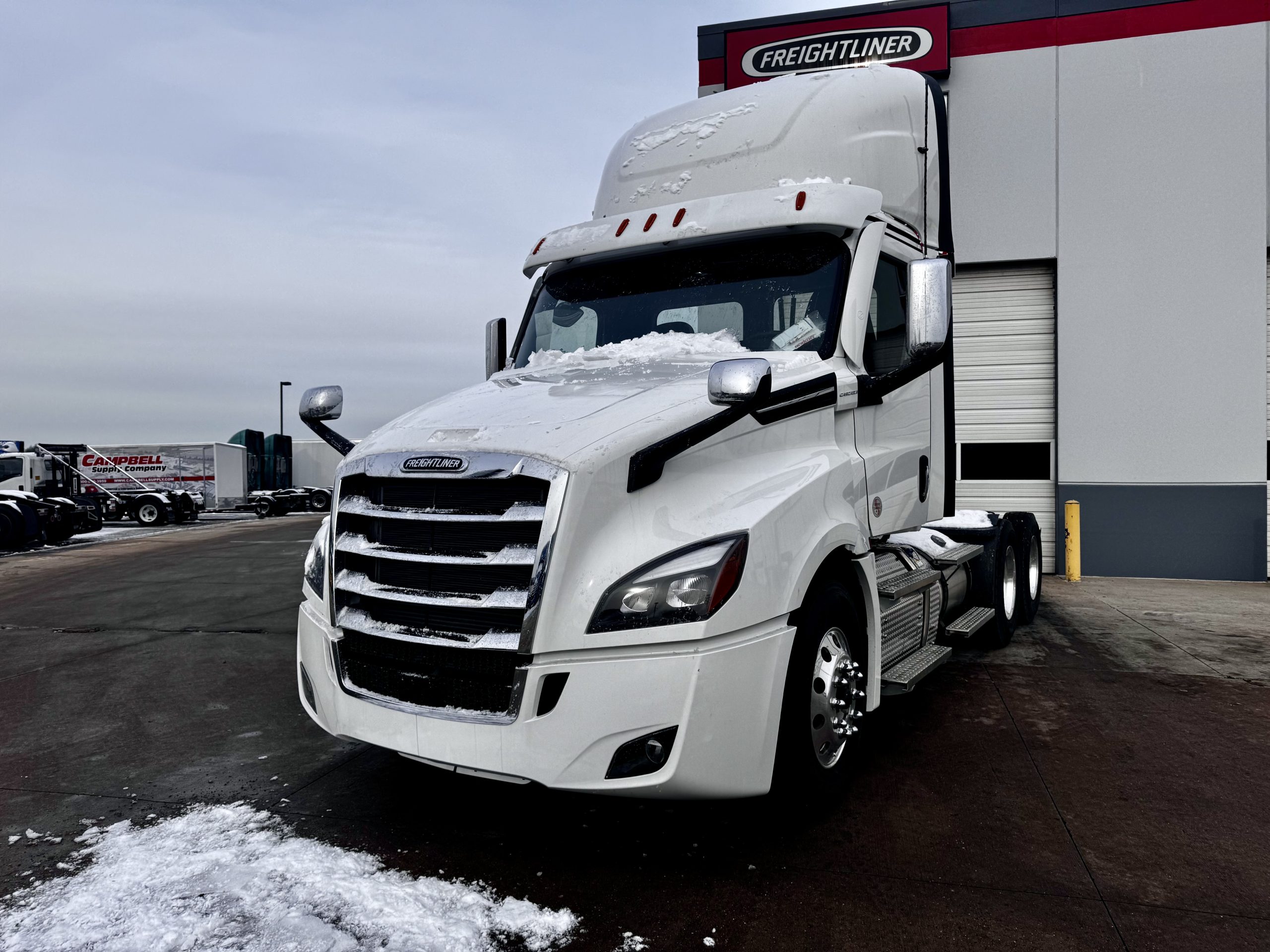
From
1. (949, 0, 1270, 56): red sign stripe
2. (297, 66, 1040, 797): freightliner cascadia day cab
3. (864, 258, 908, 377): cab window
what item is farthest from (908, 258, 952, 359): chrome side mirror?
(949, 0, 1270, 56): red sign stripe

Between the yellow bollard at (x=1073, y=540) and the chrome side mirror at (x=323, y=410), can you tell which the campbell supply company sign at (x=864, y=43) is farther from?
the chrome side mirror at (x=323, y=410)

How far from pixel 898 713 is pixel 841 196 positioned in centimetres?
304

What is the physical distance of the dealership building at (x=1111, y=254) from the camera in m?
11.7

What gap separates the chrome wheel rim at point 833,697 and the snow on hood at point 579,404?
1.15m

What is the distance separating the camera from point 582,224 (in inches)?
196

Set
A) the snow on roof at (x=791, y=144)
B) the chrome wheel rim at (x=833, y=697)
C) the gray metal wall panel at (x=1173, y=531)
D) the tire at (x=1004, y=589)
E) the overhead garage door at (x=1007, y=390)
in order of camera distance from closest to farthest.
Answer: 1. the chrome wheel rim at (x=833, y=697)
2. the snow on roof at (x=791, y=144)
3. the tire at (x=1004, y=589)
4. the gray metal wall panel at (x=1173, y=531)
5. the overhead garage door at (x=1007, y=390)

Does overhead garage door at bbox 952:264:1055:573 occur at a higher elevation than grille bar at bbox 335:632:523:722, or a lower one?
higher

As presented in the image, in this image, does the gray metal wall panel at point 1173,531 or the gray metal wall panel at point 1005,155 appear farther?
the gray metal wall panel at point 1005,155

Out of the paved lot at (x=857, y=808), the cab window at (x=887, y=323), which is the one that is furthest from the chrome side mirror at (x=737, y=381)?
the paved lot at (x=857, y=808)

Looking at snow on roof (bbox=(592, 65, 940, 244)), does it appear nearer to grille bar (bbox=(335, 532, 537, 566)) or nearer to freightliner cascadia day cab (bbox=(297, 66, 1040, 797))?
freightliner cascadia day cab (bbox=(297, 66, 1040, 797))

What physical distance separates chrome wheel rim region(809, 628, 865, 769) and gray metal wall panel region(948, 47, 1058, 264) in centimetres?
1033

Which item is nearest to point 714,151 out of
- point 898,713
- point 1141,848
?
point 898,713

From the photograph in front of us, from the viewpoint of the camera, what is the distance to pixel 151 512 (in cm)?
2964

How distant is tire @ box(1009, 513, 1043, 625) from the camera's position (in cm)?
808
